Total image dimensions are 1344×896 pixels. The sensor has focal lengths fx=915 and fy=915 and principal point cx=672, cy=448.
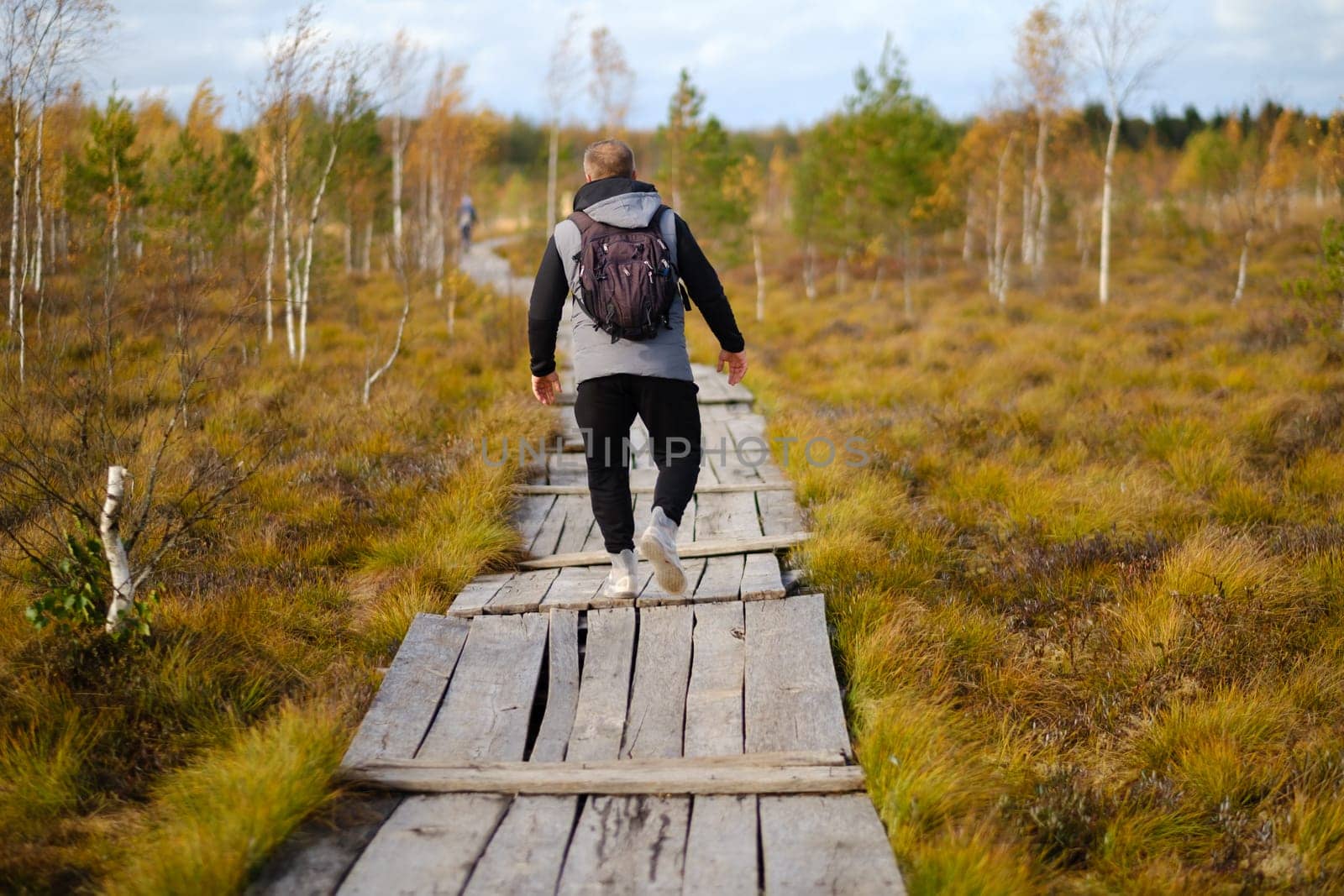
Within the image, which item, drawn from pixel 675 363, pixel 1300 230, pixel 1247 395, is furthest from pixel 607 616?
pixel 1300 230

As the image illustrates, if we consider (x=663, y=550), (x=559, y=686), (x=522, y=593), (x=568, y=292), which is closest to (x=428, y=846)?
(x=559, y=686)

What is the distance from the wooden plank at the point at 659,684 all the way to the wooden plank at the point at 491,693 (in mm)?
433

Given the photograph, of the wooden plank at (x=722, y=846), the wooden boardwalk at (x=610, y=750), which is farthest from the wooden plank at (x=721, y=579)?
the wooden plank at (x=722, y=846)

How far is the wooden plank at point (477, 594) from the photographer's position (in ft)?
14.7

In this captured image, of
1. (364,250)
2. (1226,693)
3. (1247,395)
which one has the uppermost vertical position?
(364,250)

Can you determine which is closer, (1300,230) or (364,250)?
(364,250)

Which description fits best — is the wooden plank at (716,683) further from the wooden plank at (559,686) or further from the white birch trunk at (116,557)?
the white birch trunk at (116,557)

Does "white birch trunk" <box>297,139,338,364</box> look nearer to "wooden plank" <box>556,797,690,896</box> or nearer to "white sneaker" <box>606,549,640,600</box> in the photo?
"white sneaker" <box>606,549,640,600</box>

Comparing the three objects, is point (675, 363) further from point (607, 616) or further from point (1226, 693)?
point (1226, 693)

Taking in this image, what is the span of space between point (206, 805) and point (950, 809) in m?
2.33

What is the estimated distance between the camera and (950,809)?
2912 mm

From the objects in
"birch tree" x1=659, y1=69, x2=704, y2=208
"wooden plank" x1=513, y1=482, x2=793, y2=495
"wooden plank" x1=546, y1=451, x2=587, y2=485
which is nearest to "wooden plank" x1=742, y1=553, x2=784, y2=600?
"wooden plank" x1=513, y1=482, x2=793, y2=495

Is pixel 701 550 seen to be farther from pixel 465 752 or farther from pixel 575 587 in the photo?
pixel 465 752

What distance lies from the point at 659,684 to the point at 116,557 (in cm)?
233
